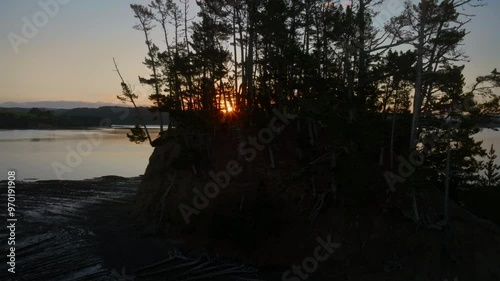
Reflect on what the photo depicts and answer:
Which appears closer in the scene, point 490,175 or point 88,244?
point 88,244

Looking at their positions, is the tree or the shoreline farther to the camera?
the tree

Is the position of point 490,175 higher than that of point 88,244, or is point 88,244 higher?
point 490,175

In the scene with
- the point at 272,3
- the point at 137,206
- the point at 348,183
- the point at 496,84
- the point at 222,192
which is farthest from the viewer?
the point at 137,206

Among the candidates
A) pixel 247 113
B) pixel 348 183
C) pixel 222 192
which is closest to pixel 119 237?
pixel 222 192

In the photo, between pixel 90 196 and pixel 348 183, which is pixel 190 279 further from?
pixel 90 196

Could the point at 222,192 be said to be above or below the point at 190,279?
above

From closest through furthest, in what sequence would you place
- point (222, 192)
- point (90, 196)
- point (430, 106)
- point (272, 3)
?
point (430, 106), point (222, 192), point (272, 3), point (90, 196)

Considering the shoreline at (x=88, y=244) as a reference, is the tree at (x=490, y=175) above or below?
above

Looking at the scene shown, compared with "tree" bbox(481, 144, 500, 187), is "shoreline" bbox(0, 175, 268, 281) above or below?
below

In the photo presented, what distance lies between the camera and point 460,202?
1195 inches

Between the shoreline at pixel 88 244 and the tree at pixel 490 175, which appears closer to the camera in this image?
the shoreline at pixel 88 244

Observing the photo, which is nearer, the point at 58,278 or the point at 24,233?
the point at 58,278

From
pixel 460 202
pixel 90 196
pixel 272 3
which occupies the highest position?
pixel 272 3

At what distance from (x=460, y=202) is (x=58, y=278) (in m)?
30.3
